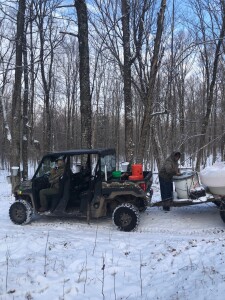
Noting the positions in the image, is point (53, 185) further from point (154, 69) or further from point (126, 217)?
point (154, 69)

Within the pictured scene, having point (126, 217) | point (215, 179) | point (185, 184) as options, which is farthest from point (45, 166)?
point (215, 179)

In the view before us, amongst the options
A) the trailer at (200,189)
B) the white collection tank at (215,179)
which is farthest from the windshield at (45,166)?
the white collection tank at (215,179)

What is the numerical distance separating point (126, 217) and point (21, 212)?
281 cm

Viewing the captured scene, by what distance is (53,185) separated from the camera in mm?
9195

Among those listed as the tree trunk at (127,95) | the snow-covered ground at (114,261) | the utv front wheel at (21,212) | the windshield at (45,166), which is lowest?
the snow-covered ground at (114,261)

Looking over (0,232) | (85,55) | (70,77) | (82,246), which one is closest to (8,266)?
Answer: (82,246)

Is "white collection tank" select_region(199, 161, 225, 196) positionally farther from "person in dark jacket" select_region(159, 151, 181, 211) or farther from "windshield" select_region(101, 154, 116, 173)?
"windshield" select_region(101, 154, 116, 173)

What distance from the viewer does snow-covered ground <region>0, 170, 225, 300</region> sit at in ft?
16.3

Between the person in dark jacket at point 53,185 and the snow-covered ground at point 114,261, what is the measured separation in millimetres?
591

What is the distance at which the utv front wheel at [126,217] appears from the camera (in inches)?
328

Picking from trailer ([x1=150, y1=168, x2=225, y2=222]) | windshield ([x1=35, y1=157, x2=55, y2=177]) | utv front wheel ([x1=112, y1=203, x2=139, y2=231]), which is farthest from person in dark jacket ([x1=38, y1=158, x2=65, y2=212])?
trailer ([x1=150, y1=168, x2=225, y2=222])

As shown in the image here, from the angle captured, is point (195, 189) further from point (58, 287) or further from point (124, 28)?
point (124, 28)

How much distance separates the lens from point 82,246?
22.8 feet

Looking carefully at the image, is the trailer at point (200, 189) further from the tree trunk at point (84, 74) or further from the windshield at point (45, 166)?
the tree trunk at point (84, 74)
